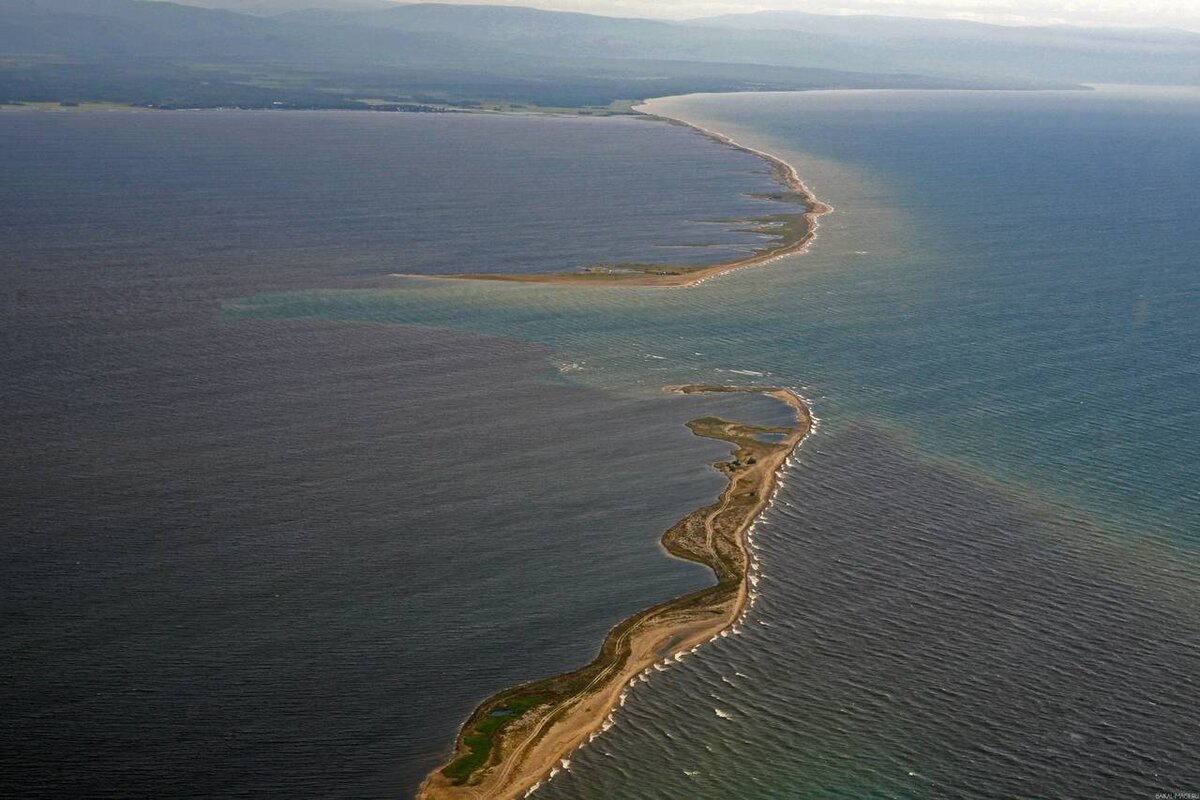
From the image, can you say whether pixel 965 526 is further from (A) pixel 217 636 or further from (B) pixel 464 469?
(A) pixel 217 636

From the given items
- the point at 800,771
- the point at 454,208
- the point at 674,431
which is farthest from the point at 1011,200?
the point at 800,771

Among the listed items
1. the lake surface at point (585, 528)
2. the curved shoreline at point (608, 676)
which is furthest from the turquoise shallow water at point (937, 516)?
the curved shoreline at point (608, 676)

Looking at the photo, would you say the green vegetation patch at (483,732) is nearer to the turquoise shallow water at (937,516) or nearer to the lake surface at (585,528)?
the lake surface at (585,528)

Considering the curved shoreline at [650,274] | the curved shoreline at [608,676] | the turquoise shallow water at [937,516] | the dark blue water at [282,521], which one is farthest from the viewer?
the curved shoreline at [650,274]

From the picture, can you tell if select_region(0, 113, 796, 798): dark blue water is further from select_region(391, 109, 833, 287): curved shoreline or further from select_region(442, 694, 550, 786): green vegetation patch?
select_region(391, 109, 833, 287): curved shoreline

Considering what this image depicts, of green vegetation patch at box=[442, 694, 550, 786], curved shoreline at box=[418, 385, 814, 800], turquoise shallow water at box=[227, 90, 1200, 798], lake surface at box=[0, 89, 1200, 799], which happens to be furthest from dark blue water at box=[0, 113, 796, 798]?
turquoise shallow water at box=[227, 90, 1200, 798]

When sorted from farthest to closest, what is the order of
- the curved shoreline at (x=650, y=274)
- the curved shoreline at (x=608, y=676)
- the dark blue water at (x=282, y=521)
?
the curved shoreline at (x=650, y=274) < the dark blue water at (x=282, y=521) < the curved shoreline at (x=608, y=676)
